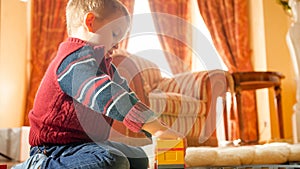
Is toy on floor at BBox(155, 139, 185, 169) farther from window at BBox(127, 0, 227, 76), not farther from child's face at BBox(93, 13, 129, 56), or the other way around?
window at BBox(127, 0, 227, 76)

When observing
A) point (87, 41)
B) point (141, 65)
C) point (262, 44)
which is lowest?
point (87, 41)

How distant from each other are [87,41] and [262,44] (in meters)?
3.07

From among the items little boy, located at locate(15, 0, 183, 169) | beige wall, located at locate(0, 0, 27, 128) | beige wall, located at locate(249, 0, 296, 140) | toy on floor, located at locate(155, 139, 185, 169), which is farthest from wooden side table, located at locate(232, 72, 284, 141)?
toy on floor, located at locate(155, 139, 185, 169)

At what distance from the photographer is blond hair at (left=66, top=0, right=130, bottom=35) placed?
1.01 metres

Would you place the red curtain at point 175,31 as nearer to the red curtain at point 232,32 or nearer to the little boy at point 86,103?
the red curtain at point 232,32

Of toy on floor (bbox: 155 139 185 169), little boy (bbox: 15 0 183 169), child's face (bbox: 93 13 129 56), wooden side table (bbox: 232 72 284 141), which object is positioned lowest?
toy on floor (bbox: 155 139 185 169)

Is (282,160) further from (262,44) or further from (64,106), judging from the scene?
(262,44)

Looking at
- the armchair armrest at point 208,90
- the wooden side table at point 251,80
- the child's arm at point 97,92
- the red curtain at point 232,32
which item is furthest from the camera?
the red curtain at point 232,32

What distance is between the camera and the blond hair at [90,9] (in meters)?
1.01

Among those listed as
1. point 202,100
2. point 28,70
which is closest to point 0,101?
point 28,70

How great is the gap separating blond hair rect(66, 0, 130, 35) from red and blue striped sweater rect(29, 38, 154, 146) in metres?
0.05

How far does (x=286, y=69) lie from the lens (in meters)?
3.87

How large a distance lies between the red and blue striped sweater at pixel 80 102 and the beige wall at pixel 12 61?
2474 millimetres

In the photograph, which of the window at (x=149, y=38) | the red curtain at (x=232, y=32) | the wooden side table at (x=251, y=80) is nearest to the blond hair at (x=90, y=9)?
the wooden side table at (x=251, y=80)
